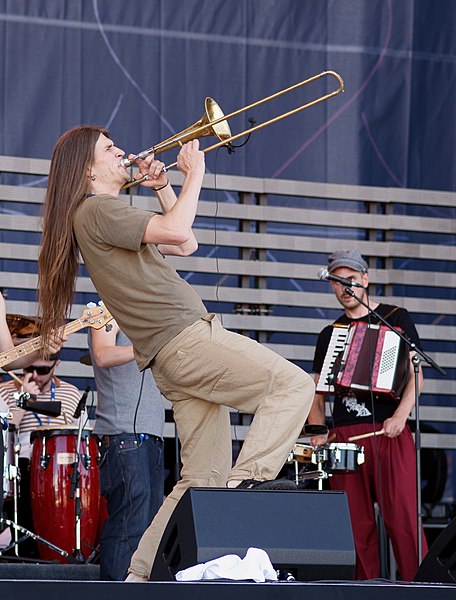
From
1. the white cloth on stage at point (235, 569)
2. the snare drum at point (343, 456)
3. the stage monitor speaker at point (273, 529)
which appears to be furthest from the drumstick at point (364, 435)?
the white cloth on stage at point (235, 569)

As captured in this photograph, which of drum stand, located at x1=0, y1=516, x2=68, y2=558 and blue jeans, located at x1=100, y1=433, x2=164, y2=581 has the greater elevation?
blue jeans, located at x1=100, y1=433, x2=164, y2=581

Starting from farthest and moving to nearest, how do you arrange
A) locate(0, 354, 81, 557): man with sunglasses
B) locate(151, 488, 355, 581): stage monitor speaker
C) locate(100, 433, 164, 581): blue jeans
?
locate(0, 354, 81, 557): man with sunglasses < locate(100, 433, 164, 581): blue jeans < locate(151, 488, 355, 581): stage monitor speaker

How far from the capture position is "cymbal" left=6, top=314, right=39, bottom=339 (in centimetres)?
641

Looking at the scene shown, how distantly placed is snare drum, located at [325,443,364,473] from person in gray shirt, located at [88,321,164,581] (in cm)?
109

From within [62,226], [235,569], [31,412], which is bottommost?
[235,569]

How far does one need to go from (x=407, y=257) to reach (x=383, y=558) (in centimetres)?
207

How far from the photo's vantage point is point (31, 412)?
705 cm

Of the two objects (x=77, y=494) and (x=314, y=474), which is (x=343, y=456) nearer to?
(x=314, y=474)

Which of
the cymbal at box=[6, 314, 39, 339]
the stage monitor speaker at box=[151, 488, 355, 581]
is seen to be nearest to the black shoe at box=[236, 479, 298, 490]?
the stage monitor speaker at box=[151, 488, 355, 581]

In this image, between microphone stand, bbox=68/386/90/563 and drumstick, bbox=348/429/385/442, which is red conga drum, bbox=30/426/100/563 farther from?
drumstick, bbox=348/429/385/442

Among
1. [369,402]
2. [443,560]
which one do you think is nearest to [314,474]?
[369,402]

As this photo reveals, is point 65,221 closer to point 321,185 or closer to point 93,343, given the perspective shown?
point 93,343

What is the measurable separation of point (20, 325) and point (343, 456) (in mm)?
1928

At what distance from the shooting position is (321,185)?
7.62 m
